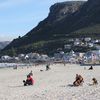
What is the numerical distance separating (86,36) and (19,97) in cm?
15340

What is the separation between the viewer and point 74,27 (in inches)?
7313

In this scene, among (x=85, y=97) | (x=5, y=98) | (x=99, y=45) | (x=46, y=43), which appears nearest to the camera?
(x=85, y=97)

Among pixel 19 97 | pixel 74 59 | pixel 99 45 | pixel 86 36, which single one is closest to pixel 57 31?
pixel 86 36

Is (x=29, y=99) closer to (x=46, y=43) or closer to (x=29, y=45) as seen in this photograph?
(x=46, y=43)

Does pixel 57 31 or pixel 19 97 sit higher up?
pixel 57 31

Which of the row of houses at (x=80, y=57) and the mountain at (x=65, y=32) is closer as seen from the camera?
the row of houses at (x=80, y=57)

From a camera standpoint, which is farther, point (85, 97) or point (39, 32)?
point (39, 32)

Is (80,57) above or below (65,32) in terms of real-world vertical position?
below

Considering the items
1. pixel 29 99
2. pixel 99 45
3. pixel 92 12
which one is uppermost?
pixel 92 12

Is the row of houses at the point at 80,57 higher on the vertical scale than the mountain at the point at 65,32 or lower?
lower

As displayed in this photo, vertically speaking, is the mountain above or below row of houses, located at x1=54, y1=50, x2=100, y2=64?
above

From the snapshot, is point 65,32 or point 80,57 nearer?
point 80,57

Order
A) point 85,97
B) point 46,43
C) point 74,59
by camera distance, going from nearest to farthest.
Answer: point 85,97
point 74,59
point 46,43

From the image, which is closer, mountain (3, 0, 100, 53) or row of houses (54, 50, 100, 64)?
row of houses (54, 50, 100, 64)
